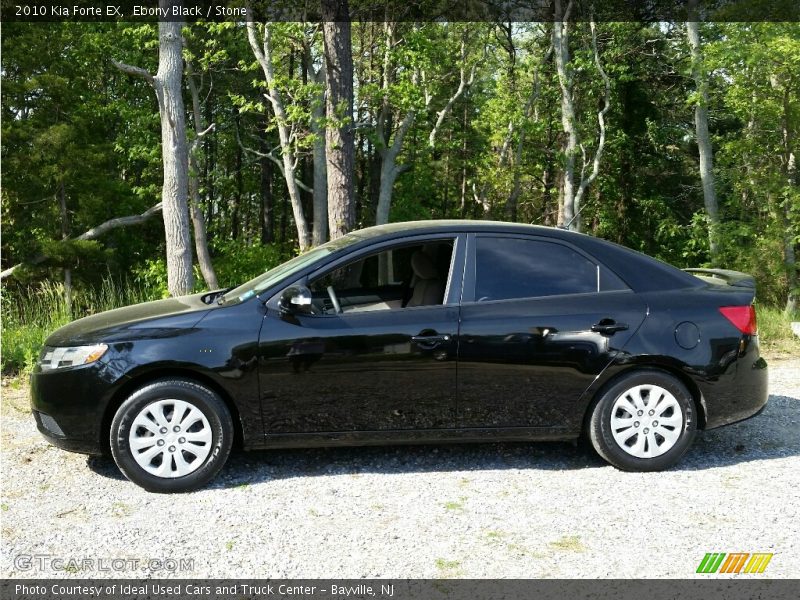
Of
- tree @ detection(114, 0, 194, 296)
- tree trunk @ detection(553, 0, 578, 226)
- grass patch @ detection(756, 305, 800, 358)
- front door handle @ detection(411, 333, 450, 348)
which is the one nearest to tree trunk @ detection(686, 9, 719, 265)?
tree trunk @ detection(553, 0, 578, 226)

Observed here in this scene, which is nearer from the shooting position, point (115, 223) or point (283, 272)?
point (283, 272)

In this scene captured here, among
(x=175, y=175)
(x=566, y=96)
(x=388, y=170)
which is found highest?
(x=566, y=96)

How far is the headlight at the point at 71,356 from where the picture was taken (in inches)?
197

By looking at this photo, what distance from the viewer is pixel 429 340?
16.9 feet

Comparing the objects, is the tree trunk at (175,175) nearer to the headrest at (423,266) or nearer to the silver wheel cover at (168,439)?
the headrest at (423,266)

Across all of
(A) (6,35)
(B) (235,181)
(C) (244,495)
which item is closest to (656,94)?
(B) (235,181)

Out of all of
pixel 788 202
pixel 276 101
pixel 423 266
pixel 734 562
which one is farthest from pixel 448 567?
pixel 276 101

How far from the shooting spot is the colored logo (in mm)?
3918

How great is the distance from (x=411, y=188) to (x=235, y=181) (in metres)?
8.63

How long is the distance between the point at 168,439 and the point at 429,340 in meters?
1.78

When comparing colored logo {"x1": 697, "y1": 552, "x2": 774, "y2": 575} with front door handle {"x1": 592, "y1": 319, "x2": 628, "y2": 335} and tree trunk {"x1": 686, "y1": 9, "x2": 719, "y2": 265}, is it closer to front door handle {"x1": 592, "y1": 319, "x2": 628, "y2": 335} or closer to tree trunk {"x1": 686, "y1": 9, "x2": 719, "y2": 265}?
front door handle {"x1": 592, "y1": 319, "x2": 628, "y2": 335}

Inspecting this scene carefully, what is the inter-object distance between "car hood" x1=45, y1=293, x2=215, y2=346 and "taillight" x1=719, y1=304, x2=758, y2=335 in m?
3.53

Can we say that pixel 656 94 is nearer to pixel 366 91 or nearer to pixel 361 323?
pixel 366 91

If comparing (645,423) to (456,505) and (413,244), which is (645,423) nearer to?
(456,505)
